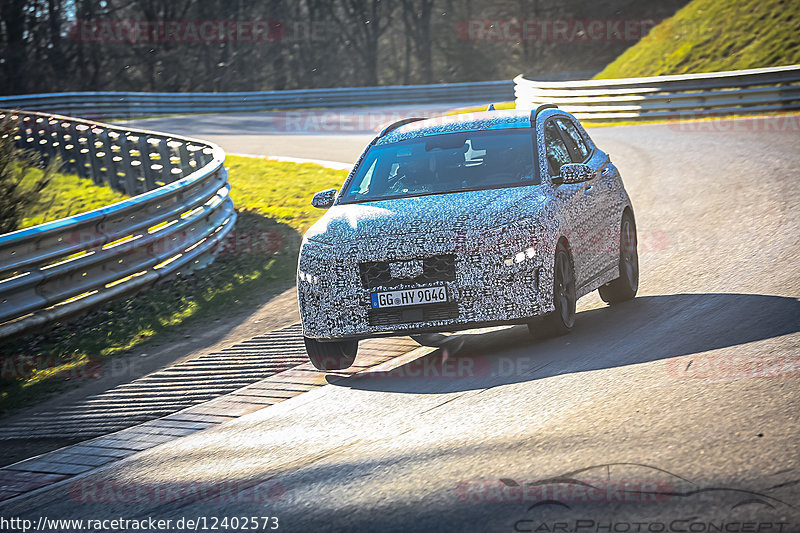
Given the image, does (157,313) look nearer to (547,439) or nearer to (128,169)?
(547,439)

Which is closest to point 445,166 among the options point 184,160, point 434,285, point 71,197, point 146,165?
point 434,285

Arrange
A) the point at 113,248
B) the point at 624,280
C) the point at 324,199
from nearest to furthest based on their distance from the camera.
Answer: the point at 324,199 < the point at 624,280 < the point at 113,248

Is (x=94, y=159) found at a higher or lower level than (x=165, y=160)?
lower

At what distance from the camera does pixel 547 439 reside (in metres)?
5.81

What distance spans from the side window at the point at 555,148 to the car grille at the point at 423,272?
5.50 ft

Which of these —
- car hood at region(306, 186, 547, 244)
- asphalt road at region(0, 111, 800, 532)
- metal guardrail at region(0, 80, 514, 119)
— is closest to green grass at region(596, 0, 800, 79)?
metal guardrail at region(0, 80, 514, 119)

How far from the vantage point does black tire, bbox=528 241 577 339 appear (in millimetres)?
8203

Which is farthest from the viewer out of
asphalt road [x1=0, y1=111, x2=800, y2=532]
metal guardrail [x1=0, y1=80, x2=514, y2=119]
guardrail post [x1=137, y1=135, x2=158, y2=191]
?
metal guardrail [x1=0, y1=80, x2=514, y2=119]

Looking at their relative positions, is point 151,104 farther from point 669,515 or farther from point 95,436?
point 669,515

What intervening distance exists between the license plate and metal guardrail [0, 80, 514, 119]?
36.4m

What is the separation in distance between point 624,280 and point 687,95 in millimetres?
18195

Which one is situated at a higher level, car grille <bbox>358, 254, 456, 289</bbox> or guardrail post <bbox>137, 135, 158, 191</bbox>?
car grille <bbox>358, 254, 456, 289</bbox>

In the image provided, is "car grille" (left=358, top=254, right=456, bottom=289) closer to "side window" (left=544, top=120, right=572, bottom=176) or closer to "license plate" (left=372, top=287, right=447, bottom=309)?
"license plate" (left=372, top=287, right=447, bottom=309)

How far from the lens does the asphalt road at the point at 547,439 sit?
15.7ft
